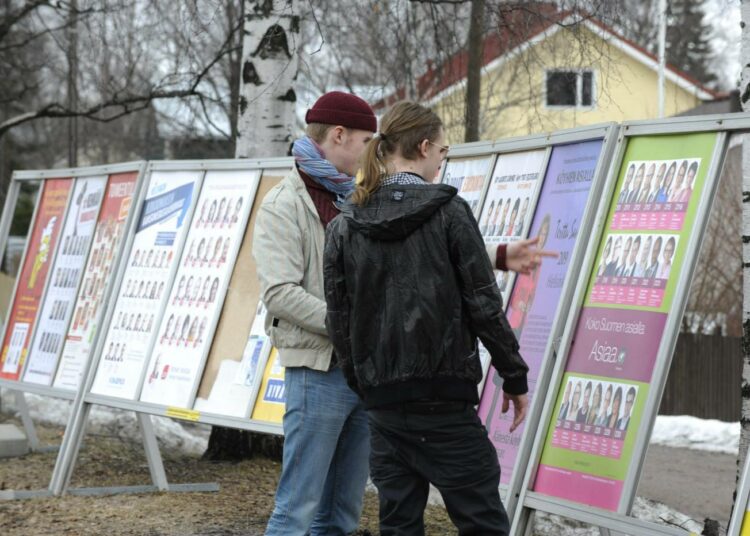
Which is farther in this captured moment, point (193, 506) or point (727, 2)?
point (193, 506)

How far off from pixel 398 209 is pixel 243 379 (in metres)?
3.27

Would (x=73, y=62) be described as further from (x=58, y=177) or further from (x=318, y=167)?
(x=318, y=167)

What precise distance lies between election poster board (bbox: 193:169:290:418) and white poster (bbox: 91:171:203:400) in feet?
2.09

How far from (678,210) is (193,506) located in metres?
4.04

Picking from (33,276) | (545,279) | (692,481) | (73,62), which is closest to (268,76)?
(33,276)

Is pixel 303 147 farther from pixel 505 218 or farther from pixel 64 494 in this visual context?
pixel 64 494

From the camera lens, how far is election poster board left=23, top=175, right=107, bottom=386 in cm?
856

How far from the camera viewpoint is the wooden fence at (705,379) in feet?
57.8

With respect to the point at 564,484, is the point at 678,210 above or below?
above

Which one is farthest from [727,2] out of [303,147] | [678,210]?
[303,147]

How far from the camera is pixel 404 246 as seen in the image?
3654mm

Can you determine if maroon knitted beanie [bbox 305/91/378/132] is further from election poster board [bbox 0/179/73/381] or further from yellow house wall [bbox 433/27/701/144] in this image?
election poster board [bbox 0/179/73/381]

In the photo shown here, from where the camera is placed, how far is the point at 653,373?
4398 mm

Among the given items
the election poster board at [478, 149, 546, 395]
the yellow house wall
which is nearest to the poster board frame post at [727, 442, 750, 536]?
the election poster board at [478, 149, 546, 395]
